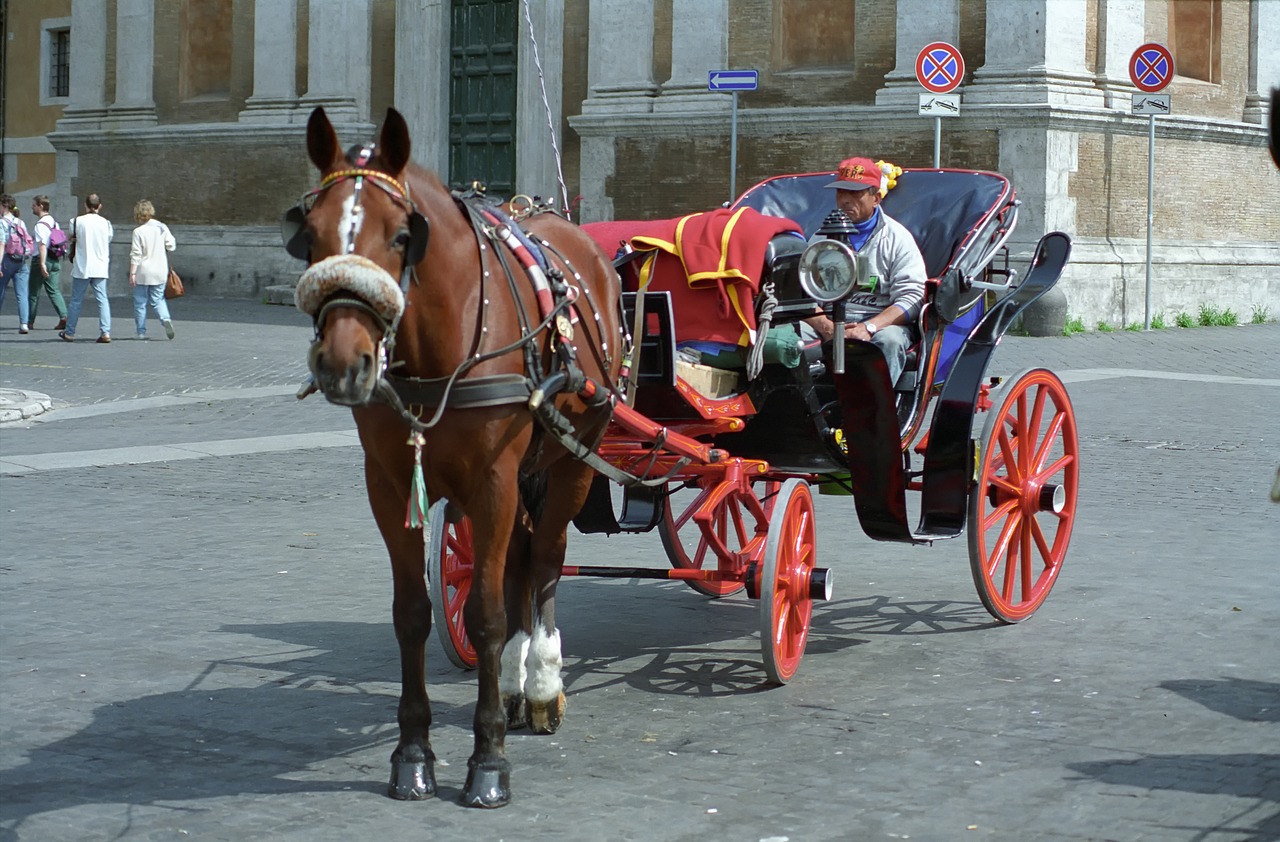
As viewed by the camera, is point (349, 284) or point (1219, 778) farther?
point (1219, 778)

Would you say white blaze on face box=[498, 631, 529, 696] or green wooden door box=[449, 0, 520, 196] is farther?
green wooden door box=[449, 0, 520, 196]

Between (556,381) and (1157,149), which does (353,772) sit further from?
(1157,149)

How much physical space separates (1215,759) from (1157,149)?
17.5 metres

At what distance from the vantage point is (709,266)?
6.14 m

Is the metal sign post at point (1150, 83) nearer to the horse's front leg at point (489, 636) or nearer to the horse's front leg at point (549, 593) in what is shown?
the horse's front leg at point (549, 593)

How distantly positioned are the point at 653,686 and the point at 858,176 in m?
2.09

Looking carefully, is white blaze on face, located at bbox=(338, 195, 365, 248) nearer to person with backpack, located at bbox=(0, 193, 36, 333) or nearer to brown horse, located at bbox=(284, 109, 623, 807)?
brown horse, located at bbox=(284, 109, 623, 807)

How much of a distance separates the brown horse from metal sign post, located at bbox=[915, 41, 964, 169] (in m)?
13.9

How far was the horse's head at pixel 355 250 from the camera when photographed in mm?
4203

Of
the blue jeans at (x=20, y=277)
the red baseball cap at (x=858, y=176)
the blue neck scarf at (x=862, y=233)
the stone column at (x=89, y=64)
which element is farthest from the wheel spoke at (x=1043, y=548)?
the stone column at (x=89, y=64)

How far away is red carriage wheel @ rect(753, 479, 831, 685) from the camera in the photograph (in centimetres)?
581

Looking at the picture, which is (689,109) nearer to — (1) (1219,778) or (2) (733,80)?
(2) (733,80)

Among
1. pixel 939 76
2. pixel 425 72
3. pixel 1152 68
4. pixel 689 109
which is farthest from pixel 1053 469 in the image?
pixel 425 72

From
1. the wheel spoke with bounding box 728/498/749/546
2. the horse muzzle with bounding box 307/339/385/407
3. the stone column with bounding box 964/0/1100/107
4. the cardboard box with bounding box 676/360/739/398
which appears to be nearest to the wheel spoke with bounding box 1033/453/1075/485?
the wheel spoke with bounding box 728/498/749/546
